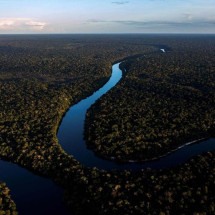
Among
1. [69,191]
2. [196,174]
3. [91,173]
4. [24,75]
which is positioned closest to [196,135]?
[196,174]

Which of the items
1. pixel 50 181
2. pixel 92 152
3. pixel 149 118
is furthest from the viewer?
pixel 149 118

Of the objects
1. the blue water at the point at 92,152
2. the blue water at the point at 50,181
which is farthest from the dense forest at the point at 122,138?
the blue water at the point at 92,152

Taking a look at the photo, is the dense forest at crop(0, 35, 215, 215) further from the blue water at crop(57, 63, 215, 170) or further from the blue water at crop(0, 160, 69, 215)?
the blue water at crop(57, 63, 215, 170)

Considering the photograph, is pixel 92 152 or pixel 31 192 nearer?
pixel 31 192

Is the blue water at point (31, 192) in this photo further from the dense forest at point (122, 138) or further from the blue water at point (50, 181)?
the dense forest at point (122, 138)

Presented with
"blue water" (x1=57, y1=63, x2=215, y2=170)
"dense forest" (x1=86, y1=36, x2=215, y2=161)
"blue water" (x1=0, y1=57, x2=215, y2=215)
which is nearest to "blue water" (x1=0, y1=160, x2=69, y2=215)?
"blue water" (x1=0, y1=57, x2=215, y2=215)

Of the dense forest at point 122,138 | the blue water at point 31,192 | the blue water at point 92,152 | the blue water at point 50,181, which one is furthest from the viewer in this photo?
the blue water at point 92,152

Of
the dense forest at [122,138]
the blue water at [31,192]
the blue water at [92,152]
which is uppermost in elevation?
the dense forest at [122,138]

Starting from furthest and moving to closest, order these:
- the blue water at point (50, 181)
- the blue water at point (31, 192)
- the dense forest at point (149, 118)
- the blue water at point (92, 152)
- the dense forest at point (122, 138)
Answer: the dense forest at point (149, 118), the blue water at point (92, 152), the blue water at point (50, 181), the blue water at point (31, 192), the dense forest at point (122, 138)

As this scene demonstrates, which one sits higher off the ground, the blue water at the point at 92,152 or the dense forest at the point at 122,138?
the dense forest at the point at 122,138

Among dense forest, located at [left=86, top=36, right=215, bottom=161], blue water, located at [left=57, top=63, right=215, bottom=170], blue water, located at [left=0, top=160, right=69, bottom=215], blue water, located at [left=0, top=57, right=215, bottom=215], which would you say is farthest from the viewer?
dense forest, located at [left=86, top=36, right=215, bottom=161]

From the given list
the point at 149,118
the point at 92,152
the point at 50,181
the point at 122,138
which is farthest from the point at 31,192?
the point at 149,118

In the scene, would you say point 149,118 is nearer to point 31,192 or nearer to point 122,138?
point 122,138
